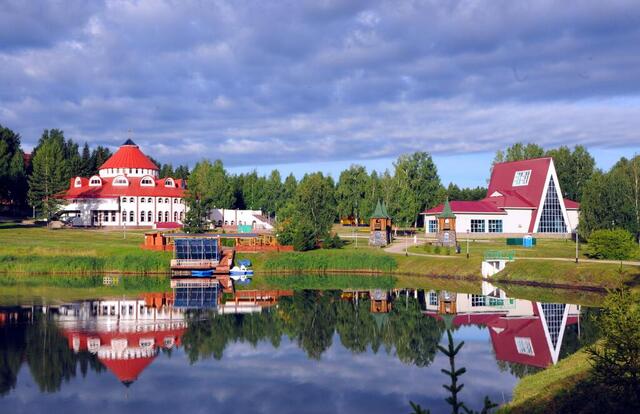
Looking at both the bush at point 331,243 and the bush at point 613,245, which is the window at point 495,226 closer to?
the bush at point 331,243

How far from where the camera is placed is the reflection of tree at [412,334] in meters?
31.7

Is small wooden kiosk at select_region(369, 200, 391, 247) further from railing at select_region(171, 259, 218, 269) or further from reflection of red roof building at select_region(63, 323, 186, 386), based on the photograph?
reflection of red roof building at select_region(63, 323, 186, 386)

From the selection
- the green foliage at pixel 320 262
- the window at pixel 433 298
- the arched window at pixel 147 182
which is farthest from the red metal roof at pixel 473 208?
the arched window at pixel 147 182

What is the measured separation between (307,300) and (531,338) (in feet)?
59.2

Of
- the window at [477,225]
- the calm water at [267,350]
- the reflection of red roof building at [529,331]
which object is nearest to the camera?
the calm water at [267,350]

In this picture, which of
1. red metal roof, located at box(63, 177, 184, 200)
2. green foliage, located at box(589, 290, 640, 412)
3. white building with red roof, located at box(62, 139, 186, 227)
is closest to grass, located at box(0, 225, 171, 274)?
white building with red roof, located at box(62, 139, 186, 227)

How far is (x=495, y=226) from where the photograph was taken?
8594 centimetres

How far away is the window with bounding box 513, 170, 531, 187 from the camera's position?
8906 centimetres

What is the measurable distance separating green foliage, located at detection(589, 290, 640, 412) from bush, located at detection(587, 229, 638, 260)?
1667 inches

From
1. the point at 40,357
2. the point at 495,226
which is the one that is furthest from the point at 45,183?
the point at 40,357

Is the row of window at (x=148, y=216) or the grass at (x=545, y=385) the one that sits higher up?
the row of window at (x=148, y=216)

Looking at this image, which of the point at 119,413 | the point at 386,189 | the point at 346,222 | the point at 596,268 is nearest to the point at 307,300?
the point at 596,268

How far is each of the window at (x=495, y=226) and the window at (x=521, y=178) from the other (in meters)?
7.03

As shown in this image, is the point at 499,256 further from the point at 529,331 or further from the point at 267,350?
the point at 267,350
